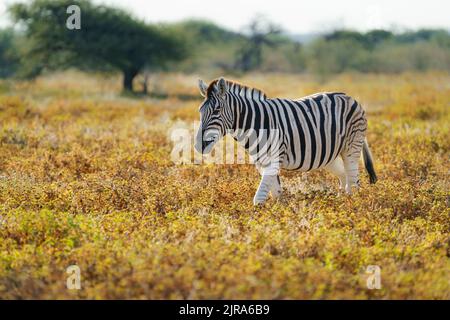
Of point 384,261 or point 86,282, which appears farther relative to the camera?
point 384,261

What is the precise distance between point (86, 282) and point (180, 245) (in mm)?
926

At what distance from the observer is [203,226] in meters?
5.88

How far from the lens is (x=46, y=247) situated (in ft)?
→ 18.1

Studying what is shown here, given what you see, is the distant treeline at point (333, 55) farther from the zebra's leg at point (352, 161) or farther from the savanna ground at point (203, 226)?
the zebra's leg at point (352, 161)

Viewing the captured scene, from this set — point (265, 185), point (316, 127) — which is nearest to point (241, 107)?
point (265, 185)

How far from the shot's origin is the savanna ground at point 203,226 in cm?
468

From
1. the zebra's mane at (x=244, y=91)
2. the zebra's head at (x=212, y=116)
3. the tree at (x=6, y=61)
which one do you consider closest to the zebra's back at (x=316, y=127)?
the zebra's mane at (x=244, y=91)

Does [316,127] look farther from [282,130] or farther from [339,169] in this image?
[339,169]

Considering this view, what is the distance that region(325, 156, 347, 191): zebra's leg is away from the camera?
8.46 metres

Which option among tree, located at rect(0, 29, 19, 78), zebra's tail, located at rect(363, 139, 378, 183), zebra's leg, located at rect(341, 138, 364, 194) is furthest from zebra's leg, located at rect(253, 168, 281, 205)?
tree, located at rect(0, 29, 19, 78)

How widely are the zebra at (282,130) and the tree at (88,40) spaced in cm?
1828

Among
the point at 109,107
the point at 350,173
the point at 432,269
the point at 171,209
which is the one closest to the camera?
the point at 432,269

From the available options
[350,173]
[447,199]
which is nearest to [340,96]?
[350,173]
